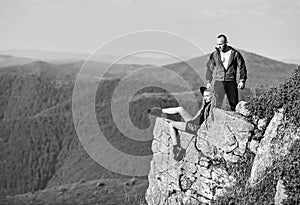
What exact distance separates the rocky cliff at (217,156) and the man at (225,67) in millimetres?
1268

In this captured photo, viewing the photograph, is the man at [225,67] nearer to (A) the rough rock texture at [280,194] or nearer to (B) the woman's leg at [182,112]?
(B) the woman's leg at [182,112]

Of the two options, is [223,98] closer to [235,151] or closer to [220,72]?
[220,72]

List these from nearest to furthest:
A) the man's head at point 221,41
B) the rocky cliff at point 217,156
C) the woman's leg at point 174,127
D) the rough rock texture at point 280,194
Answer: the rough rock texture at point 280,194
the rocky cliff at point 217,156
the man's head at point 221,41
the woman's leg at point 174,127

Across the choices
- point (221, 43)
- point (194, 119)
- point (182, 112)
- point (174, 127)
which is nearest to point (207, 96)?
point (194, 119)

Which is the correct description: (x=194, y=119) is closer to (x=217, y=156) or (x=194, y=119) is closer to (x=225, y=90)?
(x=225, y=90)

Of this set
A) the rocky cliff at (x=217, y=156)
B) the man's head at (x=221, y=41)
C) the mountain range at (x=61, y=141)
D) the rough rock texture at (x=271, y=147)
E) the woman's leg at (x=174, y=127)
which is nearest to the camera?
the rough rock texture at (x=271, y=147)

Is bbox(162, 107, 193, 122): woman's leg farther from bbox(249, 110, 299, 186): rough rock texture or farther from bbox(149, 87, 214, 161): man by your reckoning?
bbox(249, 110, 299, 186): rough rock texture

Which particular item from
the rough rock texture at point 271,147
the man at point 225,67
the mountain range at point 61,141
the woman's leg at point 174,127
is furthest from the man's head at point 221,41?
the mountain range at point 61,141

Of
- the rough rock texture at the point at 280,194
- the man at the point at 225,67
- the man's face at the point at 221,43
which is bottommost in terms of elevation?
the rough rock texture at the point at 280,194

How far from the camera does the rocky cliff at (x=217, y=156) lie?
46.6 feet

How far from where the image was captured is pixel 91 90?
193000 millimetres

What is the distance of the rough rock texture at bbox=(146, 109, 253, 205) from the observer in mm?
15359

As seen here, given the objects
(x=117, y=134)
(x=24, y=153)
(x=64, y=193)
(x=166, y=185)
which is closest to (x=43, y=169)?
(x=24, y=153)

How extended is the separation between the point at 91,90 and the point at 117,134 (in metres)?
35.7
